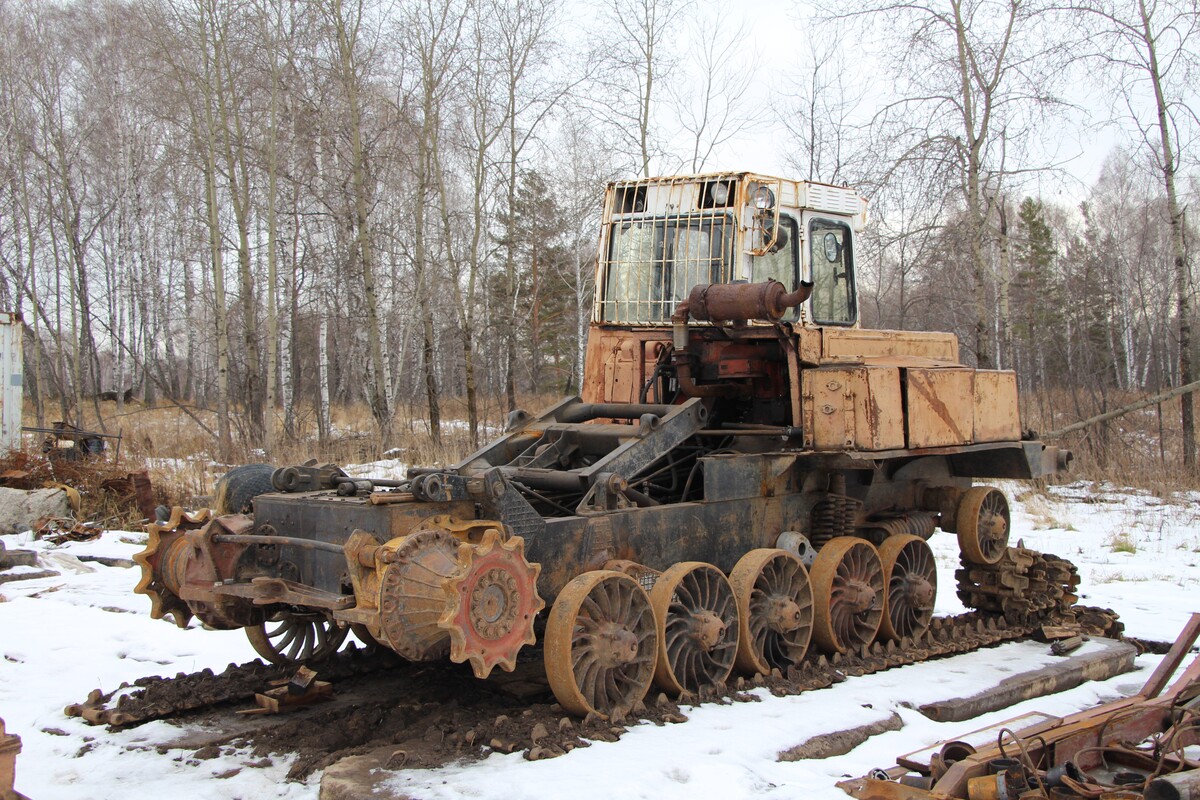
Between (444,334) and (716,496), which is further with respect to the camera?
(444,334)

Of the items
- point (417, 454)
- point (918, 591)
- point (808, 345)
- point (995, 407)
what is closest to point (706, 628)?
point (808, 345)

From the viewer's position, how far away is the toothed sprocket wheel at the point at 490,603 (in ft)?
15.1

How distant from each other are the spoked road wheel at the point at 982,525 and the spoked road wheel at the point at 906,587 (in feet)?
1.68

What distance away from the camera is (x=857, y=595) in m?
6.88

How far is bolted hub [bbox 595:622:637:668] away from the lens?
5312mm

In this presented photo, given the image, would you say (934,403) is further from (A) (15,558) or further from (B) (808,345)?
(A) (15,558)

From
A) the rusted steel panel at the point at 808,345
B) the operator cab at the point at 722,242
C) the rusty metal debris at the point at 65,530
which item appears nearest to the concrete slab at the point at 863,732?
the rusted steel panel at the point at 808,345

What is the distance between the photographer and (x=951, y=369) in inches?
292

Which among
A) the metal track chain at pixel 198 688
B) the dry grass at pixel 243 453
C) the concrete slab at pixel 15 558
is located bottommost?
the metal track chain at pixel 198 688

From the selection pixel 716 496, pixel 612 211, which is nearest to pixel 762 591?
pixel 716 496

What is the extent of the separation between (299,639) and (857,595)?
11.8ft

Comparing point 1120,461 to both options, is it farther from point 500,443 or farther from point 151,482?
point 151,482

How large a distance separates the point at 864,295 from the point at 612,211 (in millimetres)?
30630

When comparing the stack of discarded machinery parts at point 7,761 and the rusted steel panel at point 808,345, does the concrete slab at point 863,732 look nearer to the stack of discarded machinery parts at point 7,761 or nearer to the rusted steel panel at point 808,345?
the stack of discarded machinery parts at point 7,761
